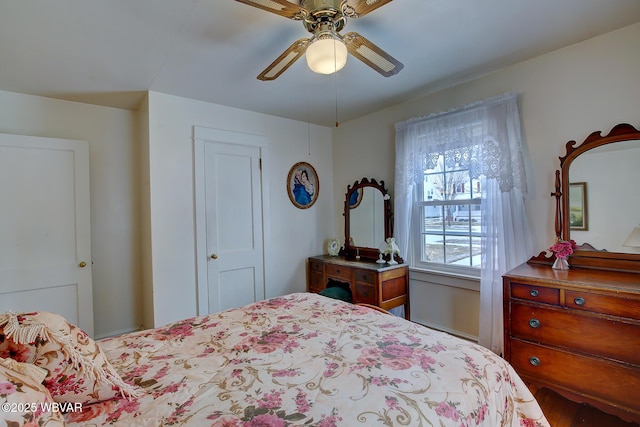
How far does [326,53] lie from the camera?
146cm

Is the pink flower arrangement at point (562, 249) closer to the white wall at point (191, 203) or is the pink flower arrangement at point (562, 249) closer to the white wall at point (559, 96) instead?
the white wall at point (559, 96)

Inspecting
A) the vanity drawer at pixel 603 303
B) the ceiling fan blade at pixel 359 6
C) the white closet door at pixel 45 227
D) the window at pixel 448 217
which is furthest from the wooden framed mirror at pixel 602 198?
the white closet door at pixel 45 227

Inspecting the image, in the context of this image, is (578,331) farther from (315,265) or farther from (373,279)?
(315,265)

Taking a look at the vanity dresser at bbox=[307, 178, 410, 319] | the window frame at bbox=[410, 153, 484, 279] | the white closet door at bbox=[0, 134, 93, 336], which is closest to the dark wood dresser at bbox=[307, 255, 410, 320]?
the vanity dresser at bbox=[307, 178, 410, 319]

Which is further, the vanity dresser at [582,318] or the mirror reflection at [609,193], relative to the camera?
the mirror reflection at [609,193]

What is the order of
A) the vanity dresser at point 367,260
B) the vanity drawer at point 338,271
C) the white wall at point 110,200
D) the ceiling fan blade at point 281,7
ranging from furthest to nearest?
the vanity drawer at point 338,271 < the vanity dresser at point 367,260 < the white wall at point 110,200 < the ceiling fan blade at point 281,7

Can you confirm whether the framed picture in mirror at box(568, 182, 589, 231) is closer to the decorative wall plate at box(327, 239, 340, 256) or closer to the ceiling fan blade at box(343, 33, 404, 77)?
the ceiling fan blade at box(343, 33, 404, 77)

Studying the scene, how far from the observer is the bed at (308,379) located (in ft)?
2.72

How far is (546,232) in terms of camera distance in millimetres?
2211

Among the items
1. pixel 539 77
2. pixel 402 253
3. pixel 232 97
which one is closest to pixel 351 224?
pixel 402 253

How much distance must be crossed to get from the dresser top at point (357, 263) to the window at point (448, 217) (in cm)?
35

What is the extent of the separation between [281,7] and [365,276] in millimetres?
2340

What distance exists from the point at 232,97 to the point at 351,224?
198 centimetres

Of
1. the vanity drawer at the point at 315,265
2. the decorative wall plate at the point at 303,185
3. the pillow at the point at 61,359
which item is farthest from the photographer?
the decorative wall plate at the point at 303,185
